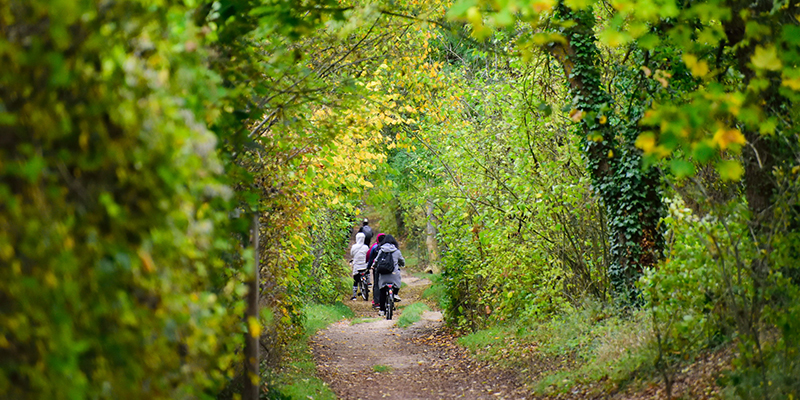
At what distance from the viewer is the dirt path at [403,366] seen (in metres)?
8.06

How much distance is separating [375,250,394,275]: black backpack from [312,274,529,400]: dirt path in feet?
4.23

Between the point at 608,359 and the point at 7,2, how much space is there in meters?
6.27

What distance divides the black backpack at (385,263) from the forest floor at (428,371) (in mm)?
1291

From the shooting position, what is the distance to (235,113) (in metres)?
3.73

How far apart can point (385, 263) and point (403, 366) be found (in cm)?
455

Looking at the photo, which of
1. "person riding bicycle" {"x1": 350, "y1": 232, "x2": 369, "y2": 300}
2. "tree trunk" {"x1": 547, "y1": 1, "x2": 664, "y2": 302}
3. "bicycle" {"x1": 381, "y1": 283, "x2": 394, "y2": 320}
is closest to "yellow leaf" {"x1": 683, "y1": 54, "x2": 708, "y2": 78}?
"tree trunk" {"x1": 547, "y1": 1, "x2": 664, "y2": 302}

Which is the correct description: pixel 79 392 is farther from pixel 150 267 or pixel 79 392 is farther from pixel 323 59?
pixel 323 59

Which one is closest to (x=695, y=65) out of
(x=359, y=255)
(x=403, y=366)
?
(x=403, y=366)

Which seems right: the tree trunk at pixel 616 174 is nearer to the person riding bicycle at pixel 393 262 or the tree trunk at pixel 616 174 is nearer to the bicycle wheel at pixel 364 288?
the person riding bicycle at pixel 393 262

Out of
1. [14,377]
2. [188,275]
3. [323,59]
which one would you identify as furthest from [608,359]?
[14,377]

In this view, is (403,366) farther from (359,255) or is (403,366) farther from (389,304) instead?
(359,255)

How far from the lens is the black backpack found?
46.8 feet

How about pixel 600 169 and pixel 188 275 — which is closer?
pixel 188 275

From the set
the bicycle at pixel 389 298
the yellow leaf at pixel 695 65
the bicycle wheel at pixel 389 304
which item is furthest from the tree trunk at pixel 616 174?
the bicycle wheel at pixel 389 304
